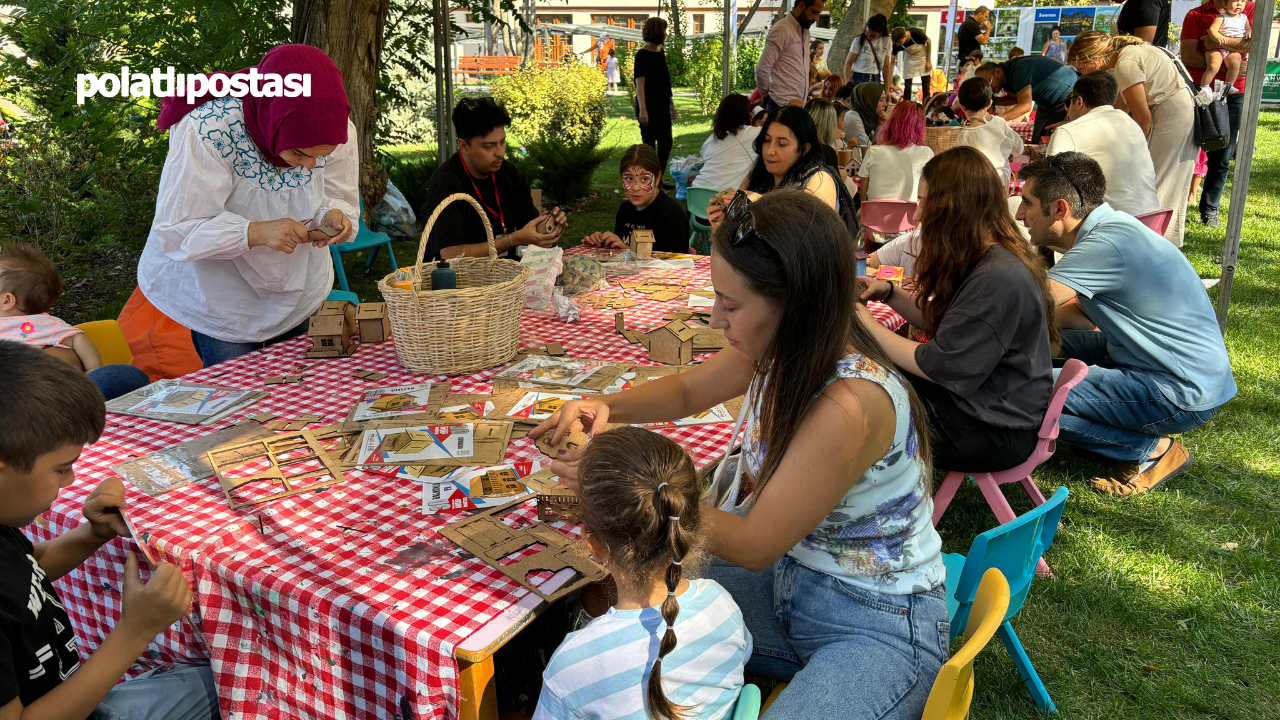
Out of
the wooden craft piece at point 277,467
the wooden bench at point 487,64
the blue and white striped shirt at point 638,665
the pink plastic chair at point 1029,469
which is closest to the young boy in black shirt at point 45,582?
the wooden craft piece at point 277,467

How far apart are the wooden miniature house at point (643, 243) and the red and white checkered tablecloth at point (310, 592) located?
8.11 feet

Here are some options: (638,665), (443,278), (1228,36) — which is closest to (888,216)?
(1228,36)

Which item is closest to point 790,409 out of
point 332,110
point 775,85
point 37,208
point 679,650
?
point 679,650

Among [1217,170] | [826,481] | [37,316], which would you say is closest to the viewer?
[826,481]

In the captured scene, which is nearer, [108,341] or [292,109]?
[292,109]

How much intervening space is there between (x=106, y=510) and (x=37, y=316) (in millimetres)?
1701

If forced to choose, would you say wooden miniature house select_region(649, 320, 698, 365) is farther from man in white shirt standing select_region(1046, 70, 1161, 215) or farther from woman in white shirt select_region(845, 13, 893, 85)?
woman in white shirt select_region(845, 13, 893, 85)

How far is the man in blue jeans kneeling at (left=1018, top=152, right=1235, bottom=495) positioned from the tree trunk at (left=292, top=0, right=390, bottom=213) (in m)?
4.14

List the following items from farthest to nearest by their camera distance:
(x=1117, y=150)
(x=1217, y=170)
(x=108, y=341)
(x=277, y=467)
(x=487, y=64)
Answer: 1. (x=487, y=64)
2. (x=1217, y=170)
3. (x=1117, y=150)
4. (x=108, y=341)
5. (x=277, y=467)

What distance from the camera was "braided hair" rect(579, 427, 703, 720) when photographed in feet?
4.55

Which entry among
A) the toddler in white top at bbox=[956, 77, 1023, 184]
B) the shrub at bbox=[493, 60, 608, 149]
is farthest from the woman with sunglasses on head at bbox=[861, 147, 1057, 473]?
the shrub at bbox=[493, 60, 608, 149]

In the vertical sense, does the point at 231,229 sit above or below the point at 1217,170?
below

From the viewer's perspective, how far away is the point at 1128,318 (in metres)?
3.29

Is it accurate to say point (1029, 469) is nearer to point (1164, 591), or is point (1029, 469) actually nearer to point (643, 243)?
point (1164, 591)
